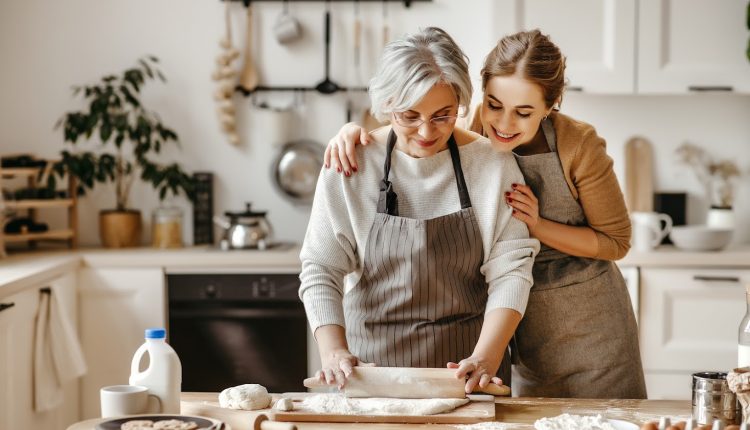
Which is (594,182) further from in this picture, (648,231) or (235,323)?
(235,323)

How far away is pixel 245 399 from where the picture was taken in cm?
159

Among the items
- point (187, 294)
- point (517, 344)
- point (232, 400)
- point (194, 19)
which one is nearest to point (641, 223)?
point (517, 344)

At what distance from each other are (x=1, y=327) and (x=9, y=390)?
21cm

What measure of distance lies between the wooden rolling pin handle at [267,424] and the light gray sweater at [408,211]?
0.40m

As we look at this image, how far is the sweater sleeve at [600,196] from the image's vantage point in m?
1.96

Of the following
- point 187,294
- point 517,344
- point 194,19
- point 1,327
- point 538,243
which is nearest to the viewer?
point 538,243

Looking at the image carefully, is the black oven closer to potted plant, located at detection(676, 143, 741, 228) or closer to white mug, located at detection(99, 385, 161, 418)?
potted plant, located at detection(676, 143, 741, 228)

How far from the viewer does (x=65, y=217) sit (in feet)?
12.5

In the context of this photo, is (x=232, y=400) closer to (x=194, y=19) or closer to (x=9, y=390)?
(x=9, y=390)

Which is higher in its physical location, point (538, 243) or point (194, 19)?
point (194, 19)

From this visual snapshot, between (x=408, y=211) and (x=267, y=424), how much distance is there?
0.61 meters

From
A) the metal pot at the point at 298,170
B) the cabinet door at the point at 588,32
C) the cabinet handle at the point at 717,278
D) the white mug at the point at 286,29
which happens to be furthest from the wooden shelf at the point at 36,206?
the cabinet handle at the point at 717,278

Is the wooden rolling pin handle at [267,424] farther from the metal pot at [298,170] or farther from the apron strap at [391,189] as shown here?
the metal pot at [298,170]

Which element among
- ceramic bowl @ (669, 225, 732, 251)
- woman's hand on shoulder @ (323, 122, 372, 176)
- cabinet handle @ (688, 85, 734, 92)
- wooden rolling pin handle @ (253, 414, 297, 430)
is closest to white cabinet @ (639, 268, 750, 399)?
ceramic bowl @ (669, 225, 732, 251)
